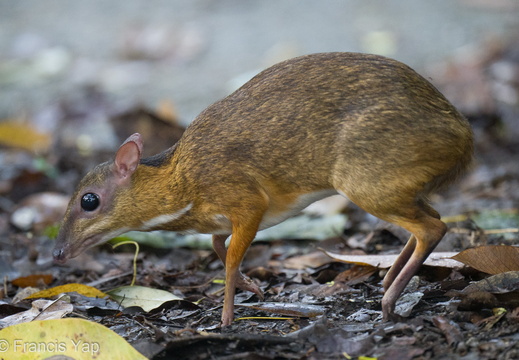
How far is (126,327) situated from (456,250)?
255cm

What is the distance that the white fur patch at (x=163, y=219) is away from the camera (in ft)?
17.2

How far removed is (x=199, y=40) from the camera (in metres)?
14.5

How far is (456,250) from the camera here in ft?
19.3

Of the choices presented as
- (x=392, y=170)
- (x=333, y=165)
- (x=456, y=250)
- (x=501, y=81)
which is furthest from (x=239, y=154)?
(x=501, y=81)

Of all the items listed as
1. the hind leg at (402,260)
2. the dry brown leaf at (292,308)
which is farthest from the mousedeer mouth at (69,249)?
the hind leg at (402,260)

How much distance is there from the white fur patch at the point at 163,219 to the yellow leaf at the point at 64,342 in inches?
49.9

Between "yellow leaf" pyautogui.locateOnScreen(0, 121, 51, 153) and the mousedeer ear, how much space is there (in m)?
5.76

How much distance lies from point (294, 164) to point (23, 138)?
6978 millimetres

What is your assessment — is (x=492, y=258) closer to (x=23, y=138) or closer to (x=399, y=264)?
(x=399, y=264)

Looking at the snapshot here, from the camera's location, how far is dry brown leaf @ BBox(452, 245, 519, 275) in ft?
15.8

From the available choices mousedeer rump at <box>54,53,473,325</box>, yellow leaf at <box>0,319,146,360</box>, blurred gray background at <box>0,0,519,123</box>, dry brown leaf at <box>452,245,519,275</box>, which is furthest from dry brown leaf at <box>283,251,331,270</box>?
blurred gray background at <box>0,0,519,123</box>

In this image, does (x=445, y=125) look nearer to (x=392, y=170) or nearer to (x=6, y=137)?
(x=392, y=170)

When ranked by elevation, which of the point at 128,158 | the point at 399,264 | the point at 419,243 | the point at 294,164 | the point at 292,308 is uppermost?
the point at 128,158

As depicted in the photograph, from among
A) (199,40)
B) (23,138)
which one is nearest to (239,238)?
(23,138)
